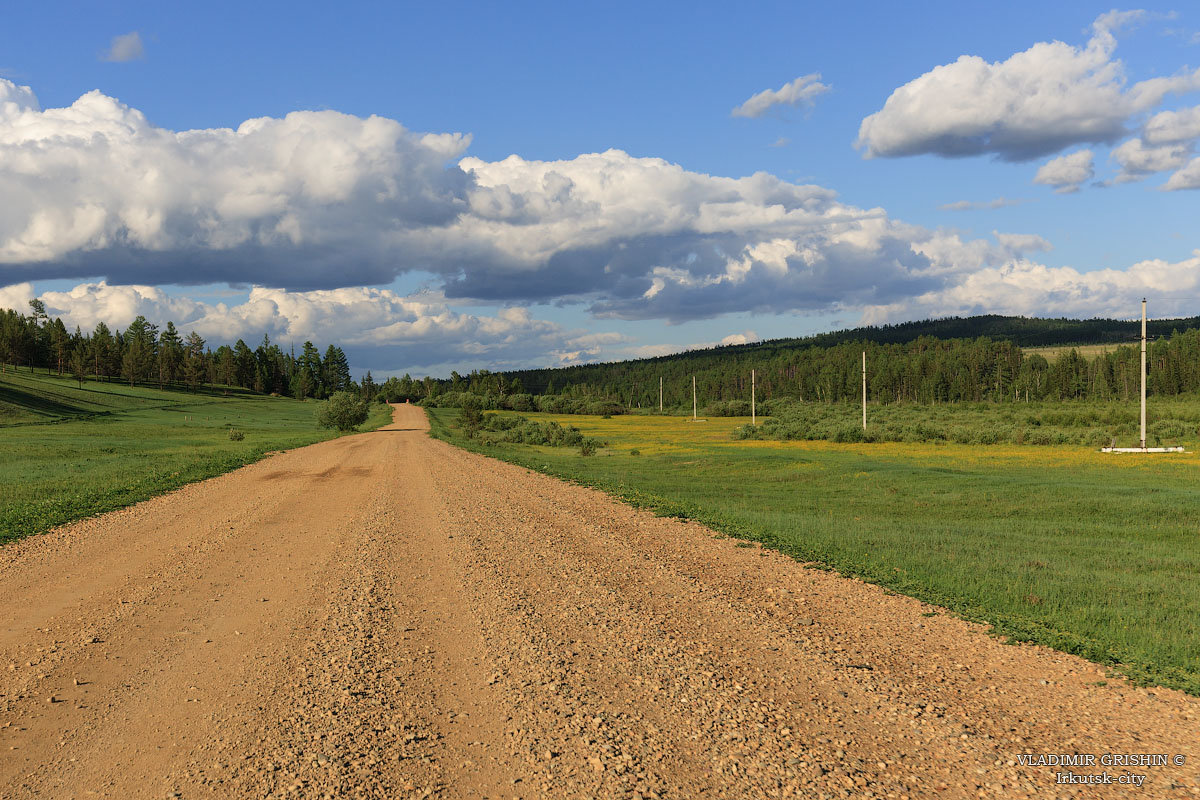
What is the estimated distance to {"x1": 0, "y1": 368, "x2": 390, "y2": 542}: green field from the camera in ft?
61.2

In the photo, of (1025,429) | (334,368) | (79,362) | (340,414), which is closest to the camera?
(1025,429)

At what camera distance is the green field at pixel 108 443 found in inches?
734

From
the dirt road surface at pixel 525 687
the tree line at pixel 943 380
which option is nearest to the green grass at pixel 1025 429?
the dirt road surface at pixel 525 687

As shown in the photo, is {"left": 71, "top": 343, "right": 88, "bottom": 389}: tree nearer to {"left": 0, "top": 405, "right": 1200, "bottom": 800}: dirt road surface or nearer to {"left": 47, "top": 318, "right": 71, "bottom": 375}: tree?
{"left": 47, "top": 318, "right": 71, "bottom": 375}: tree

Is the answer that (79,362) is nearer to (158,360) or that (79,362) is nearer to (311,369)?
(158,360)

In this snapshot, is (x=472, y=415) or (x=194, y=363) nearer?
(x=472, y=415)

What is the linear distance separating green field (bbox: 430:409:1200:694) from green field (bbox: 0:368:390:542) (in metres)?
12.9

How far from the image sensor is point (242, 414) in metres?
101

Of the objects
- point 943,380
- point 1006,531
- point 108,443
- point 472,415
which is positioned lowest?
point 1006,531

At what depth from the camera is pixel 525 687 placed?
20.5ft

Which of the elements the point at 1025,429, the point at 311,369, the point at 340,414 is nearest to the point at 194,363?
the point at 311,369

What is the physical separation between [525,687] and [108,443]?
5375 centimetres

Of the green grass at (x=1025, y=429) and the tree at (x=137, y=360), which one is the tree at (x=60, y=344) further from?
the green grass at (x=1025, y=429)

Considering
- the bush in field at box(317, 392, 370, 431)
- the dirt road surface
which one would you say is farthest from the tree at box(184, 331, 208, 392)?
the dirt road surface
